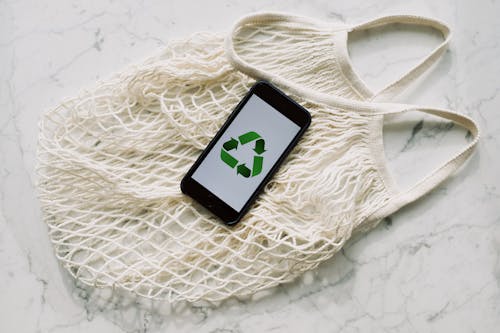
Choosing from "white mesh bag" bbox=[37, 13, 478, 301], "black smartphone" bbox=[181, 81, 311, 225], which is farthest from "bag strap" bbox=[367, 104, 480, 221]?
"black smartphone" bbox=[181, 81, 311, 225]

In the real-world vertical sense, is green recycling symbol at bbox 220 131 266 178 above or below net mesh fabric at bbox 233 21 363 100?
below

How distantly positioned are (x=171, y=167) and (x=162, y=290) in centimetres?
18

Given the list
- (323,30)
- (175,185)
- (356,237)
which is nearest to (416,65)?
(323,30)

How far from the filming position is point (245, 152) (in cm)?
77

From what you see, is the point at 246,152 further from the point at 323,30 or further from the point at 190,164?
the point at 323,30

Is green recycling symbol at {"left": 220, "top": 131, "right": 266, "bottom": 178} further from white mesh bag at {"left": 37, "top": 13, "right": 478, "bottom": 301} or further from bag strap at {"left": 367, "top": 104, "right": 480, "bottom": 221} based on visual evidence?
bag strap at {"left": 367, "top": 104, "right": 480, "bottom": 221}

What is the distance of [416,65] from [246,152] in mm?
293

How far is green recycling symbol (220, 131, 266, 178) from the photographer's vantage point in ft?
2.51

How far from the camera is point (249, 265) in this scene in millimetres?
765

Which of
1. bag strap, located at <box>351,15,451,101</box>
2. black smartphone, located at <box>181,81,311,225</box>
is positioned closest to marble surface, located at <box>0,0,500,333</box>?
bag strap, located at <box>351,15,451,101</box>

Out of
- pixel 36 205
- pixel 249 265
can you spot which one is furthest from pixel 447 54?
pixel 36 205

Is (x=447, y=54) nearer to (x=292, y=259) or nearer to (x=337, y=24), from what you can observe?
(x=337, y=24)

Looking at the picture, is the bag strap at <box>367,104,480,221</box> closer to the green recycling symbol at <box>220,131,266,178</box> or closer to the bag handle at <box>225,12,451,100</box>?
the bag handle at <box>225,12,451,100</box>

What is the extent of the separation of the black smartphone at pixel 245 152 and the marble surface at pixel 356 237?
0.14 m
